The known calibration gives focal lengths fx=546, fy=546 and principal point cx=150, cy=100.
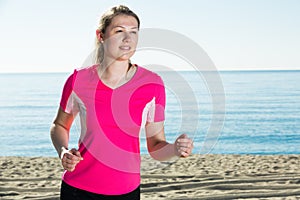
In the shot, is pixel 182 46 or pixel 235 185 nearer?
pixel 182 46

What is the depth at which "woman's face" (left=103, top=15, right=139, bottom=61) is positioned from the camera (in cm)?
205

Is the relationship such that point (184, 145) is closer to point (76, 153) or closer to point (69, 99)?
point (76, 153)

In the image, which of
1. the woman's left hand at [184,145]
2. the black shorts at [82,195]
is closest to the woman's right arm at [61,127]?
the black shorts at [82,195]

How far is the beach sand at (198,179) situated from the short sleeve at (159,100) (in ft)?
10.1

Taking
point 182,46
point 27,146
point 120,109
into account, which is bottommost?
point 27,146

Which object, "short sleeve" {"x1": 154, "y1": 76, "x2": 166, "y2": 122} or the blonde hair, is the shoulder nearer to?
"short sleeve" {"x1": 154, "y1": 76, "x2": 166, "y2": 122}

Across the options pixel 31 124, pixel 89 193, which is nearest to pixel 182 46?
pixel 89 193

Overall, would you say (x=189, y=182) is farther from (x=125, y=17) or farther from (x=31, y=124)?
(x=31, y=124)

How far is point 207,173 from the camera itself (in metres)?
6.75

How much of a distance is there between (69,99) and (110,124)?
0.21 m

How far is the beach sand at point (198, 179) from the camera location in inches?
224

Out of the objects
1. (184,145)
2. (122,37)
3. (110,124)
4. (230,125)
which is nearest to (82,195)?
(110,124)

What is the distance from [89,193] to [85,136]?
0.71 feet

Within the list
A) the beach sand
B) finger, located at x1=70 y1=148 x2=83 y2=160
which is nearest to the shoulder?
finger, located at x1=70 y1=148 x2=83 y2=160
